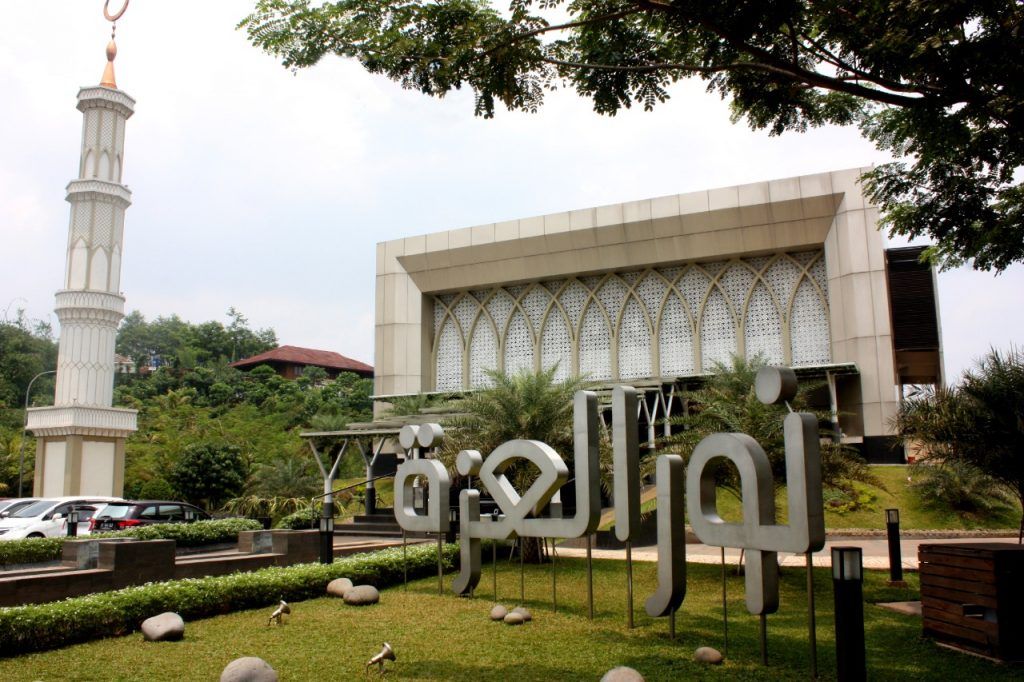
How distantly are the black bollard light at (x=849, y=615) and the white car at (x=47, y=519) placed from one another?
58.9 ft

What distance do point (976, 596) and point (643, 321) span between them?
88.7 ft

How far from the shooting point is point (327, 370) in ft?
279

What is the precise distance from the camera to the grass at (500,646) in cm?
851

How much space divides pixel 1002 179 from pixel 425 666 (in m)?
A: 10.2

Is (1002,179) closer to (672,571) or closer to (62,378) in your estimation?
(672,571)

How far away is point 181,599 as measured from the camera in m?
11.5

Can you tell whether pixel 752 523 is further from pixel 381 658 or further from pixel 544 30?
pixel 544 30

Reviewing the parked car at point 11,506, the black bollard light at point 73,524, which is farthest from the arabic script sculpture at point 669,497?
the parked car at point 11,506

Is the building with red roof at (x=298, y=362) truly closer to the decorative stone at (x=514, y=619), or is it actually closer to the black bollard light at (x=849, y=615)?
the decorative stone at (x=514, y=619)

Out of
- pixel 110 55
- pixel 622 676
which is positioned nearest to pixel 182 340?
pixel 110 55

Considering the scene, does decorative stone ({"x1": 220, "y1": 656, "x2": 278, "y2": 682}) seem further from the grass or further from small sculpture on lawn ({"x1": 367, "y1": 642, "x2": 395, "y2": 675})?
small sculpture on lawn ({"x1": 367, "y1": 642, "x2": 395, "y2": 675})

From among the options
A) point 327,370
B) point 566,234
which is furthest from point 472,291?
A: point 327,370

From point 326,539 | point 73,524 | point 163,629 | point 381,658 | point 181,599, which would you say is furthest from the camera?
point 73,524

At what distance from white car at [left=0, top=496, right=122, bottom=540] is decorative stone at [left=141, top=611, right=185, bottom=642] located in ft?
35.1
